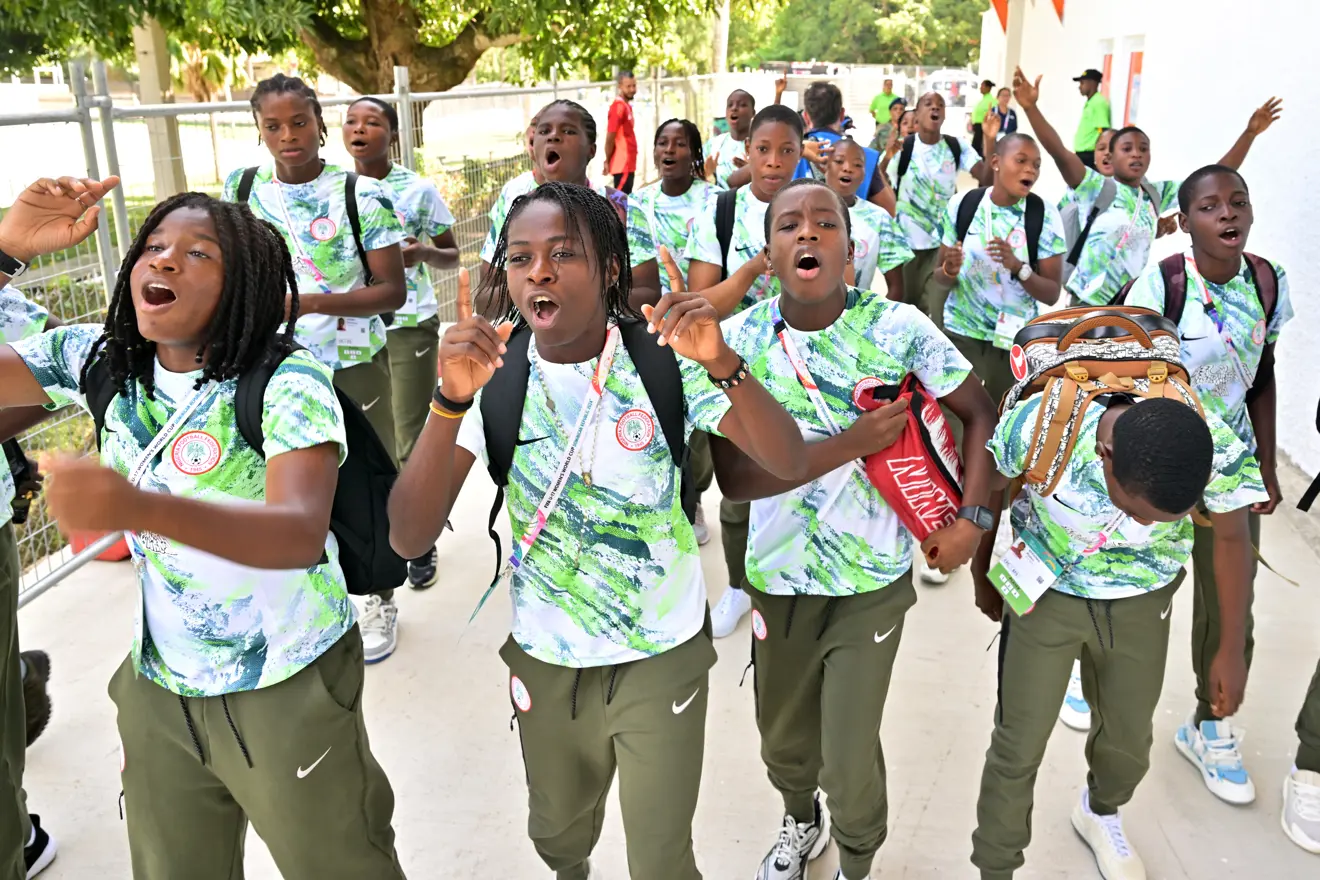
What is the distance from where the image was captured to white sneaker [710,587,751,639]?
15.3 feet

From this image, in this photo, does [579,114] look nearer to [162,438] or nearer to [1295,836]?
[162,438]

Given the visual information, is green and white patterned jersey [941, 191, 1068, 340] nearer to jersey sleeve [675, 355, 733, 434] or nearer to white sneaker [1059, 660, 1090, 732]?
white sneaker [1059, 660, 1090, 732]

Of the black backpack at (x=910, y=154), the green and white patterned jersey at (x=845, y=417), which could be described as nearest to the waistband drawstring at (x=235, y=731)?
A: the green and white patterned jersey at (x=845, y=417)

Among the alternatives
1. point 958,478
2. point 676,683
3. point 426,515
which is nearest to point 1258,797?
point 958,478

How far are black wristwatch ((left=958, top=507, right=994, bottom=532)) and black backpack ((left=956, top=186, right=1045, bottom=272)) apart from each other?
263cm

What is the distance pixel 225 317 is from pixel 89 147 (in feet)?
11.5

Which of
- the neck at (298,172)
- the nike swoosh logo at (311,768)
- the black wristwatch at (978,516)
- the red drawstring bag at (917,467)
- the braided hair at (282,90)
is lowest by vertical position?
the nike swoosh logo at (311,768)

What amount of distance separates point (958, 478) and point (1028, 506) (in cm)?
21

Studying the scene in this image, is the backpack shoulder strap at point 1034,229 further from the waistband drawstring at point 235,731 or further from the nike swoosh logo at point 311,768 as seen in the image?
the waistband drawstring at point 235,731

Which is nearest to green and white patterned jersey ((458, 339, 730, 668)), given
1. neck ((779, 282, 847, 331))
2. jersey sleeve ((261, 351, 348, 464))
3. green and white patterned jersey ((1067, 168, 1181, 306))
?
jersey sleeve ((261, 351, 348, 464))

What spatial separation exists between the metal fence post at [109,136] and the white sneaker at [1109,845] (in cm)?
436

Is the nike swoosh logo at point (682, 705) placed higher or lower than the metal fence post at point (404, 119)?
lower

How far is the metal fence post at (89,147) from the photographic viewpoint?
4.91 meters

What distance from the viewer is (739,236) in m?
4.50
